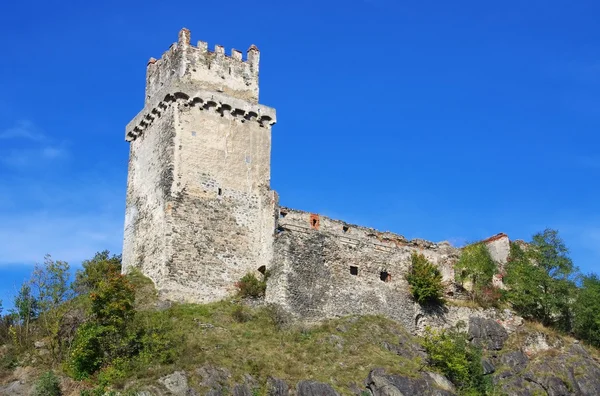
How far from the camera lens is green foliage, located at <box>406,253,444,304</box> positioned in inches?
1887

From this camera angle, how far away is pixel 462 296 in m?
50.4

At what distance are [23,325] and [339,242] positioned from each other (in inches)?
665

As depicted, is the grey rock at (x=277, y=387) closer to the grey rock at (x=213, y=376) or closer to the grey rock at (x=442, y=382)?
the grey rock at (x=213, y=376)

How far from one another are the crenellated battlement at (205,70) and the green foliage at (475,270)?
51.3ft

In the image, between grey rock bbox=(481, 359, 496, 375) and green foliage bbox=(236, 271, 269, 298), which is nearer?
grey rock bbox=(481, 359, 496, 375)

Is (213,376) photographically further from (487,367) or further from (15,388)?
(487,367)

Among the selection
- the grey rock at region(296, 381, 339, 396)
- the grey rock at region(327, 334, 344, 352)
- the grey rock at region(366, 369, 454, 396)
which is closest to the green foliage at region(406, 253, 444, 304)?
the grey rock at region(327, 334, 344, 352)

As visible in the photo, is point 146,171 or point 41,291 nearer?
point 41,291

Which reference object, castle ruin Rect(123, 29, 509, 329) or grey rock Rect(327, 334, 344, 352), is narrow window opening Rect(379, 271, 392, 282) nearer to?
castle ruin Rect(123, 29, 509, 329)

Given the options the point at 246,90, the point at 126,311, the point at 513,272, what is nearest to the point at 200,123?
the point at 246,90

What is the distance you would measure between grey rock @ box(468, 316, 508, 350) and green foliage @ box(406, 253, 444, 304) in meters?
2.34

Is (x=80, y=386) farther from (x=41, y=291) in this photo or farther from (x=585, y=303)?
(x=585, y=303)

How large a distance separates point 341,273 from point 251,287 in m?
5.08

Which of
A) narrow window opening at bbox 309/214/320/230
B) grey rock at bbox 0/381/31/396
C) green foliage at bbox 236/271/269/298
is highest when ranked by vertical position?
narrow window opening at bbox 309/214/320/230
